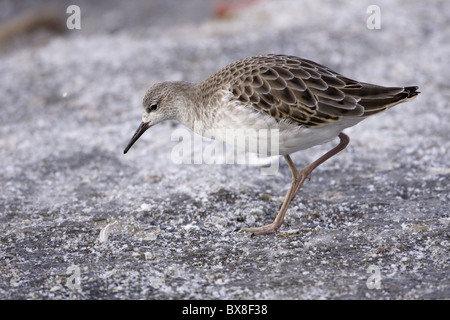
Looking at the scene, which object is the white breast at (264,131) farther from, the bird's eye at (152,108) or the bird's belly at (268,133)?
the bird's eye at (152,108)

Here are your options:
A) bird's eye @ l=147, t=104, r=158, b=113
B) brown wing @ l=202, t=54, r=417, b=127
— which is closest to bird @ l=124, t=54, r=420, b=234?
brown wing @ l=202, t=54, r=417, b=127

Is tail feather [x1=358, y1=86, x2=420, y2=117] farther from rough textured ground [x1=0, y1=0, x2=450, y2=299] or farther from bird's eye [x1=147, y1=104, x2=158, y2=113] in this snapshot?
bird's eye [x1=147, y1=104, x2=158, y2=113]

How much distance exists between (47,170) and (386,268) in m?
4.92

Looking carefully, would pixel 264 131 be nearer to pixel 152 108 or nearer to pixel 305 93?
pixel 305 93

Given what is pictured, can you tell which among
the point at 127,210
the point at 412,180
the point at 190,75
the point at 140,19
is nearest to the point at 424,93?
the point at 412,180

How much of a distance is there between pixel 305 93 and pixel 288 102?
225mm

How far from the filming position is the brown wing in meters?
6.16

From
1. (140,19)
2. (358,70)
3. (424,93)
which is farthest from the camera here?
(140,19)

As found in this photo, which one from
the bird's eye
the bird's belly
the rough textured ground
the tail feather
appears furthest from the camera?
the bird's eye

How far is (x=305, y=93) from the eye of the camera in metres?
6.26

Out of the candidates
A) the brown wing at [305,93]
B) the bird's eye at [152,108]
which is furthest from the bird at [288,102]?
the bird's eye at [152,108]

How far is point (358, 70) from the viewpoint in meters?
10.9

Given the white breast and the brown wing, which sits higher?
the brown wing

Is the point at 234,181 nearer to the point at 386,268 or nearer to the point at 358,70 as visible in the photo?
the point at 386,268
